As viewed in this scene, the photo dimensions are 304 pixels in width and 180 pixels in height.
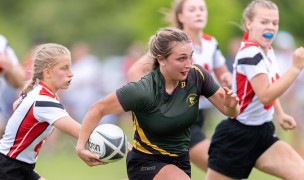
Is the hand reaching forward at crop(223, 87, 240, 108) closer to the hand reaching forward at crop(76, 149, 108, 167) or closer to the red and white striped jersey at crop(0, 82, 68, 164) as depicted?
the hand reaching forward at crop(76, 149, 108, 167)

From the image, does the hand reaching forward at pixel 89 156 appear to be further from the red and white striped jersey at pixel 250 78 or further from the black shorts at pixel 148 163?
the red and white striped jersey at pixel 250 78

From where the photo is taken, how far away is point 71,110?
17812 millimetres

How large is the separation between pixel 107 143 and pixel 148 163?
1.18 feet

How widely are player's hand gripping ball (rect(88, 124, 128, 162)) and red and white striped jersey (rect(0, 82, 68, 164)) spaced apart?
35 cm

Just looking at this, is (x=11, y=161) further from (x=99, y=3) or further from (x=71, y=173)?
(x=99, y=3)

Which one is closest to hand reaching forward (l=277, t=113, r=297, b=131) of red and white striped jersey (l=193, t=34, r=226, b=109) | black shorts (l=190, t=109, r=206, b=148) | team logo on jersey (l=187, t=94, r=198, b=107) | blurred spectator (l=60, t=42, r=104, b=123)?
black shorts (l=190, t=109, r=206, b=148)

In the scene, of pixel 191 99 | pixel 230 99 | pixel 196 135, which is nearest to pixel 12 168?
pixel 191 99

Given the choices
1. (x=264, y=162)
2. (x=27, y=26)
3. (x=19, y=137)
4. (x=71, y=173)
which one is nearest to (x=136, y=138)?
(x=19, y=137)

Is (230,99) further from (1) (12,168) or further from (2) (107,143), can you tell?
(1) (12,168)

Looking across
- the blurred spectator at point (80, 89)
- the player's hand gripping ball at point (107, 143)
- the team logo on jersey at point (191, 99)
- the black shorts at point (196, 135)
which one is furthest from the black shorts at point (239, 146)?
the blurred spectator at point (80, 89)

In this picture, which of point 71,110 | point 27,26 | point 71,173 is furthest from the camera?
point 27,26

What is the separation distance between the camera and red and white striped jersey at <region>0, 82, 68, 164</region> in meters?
6.55

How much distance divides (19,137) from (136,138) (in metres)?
0.94

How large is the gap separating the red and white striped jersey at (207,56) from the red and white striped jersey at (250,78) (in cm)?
91
